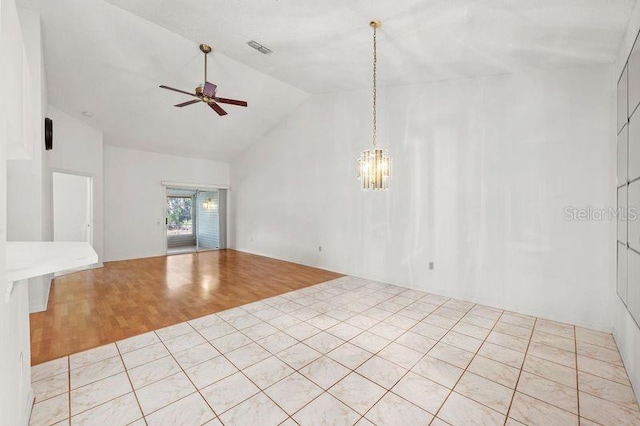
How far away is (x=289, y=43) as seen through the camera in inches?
149

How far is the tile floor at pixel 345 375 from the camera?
Answer: 204 centimetres

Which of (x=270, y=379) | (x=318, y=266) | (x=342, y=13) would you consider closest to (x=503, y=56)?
(x=342, y=13)

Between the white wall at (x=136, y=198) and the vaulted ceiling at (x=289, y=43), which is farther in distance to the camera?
the white wall at (x=136, y=198)

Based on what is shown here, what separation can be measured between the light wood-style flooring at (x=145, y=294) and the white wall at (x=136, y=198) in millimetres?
490

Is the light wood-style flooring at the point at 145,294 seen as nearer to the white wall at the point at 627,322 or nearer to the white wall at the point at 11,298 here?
the white wall at the point at 11,298

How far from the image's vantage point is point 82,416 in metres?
→ 1.99

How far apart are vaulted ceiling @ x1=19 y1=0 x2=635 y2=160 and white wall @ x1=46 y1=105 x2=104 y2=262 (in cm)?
24

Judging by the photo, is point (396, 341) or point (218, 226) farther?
point (218, 226)

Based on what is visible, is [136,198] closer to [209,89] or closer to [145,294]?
[145,294]

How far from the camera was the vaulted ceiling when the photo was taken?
284cm

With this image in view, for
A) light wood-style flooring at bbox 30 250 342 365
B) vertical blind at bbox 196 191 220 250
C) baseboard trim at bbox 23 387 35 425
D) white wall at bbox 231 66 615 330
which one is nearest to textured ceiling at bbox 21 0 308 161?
white wall at bbox 231 66 615 330

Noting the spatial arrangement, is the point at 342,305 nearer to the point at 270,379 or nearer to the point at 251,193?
the point at 270,379

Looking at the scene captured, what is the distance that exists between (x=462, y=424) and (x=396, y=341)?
116 centimetres

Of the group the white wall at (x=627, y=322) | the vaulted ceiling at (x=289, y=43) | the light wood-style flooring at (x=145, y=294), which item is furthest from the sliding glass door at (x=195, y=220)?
the white wall at (x=627, y=322)
